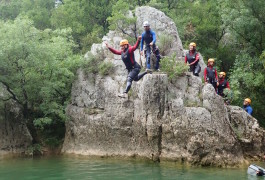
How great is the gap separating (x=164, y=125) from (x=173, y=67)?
9.45 feet

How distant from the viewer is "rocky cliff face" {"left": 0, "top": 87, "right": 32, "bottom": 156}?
61.2ft

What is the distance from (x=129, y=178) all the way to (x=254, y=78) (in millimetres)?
11421

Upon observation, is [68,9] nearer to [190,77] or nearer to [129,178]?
[190,77]

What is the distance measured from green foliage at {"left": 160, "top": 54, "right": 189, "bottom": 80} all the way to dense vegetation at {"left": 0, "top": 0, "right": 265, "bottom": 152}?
9.70 feet

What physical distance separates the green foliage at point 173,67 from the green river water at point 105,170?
4180 mm

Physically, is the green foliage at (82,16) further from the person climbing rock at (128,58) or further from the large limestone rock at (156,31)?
the person climbing rock at (128,58)

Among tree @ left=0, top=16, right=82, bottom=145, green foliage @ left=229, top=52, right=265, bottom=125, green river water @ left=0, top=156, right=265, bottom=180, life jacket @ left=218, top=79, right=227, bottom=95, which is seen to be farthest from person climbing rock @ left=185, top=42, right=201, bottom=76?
tree @ left=0, top=16, right=82, bottom=145

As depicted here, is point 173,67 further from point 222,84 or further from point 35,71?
point 35,71

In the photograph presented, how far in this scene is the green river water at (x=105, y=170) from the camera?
13203 millimetres

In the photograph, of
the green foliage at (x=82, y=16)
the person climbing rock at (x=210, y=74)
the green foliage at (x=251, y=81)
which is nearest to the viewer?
the person climbing rock at (x=210, y=74)

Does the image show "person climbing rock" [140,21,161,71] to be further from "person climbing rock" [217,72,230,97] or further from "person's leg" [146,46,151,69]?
"person climbing rock" [217,72,230,97]

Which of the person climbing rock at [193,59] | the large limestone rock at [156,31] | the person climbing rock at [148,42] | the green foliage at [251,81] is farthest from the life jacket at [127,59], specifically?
the green foliage at [251,81]

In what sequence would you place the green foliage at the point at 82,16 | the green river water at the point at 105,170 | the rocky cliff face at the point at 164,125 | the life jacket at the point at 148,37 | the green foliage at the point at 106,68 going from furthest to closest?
1. the green foliage at the point at 82,16
2. the green foliage at the point at 106,68
3. the life jacket at the point at 148,37
4. the rocky cliff face at the point at 164,125
5. the green river water at the point at 105,170

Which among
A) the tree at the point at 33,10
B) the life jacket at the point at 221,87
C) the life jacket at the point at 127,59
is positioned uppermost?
the tree at the point at 33,10
